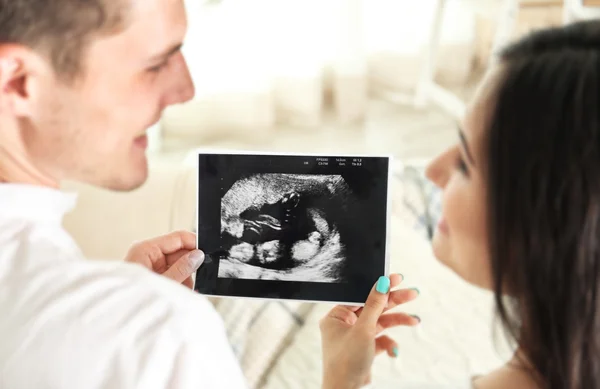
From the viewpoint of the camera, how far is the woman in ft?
1.54

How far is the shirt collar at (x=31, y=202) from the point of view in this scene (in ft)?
1.75

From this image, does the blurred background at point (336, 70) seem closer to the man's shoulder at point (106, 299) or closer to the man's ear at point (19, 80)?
the man's ear at point (19, 80)

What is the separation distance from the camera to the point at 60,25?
21.7 inches

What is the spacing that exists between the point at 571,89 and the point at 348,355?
0.45 meters

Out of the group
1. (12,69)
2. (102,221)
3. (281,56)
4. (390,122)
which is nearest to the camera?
(12,69)

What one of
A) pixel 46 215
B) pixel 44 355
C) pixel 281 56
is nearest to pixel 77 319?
pixel 44 355

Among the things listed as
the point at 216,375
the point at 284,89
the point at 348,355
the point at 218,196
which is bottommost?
the point at 348,355

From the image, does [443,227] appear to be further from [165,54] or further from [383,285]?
[165,54]

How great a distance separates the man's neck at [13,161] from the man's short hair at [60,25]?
0.08 metres

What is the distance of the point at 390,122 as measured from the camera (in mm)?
1431

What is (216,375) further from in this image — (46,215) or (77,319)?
(46,215)

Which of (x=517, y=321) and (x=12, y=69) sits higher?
(x=12, y=69)

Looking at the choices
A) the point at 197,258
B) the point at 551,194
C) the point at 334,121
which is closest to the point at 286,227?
the point at 197,258

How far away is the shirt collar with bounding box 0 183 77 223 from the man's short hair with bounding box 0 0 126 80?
12 centimetres
